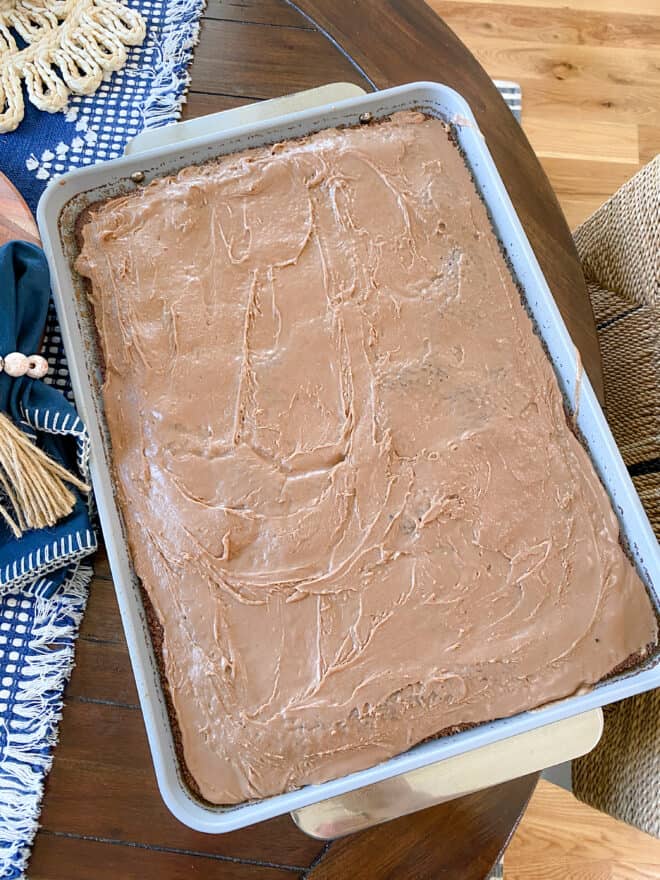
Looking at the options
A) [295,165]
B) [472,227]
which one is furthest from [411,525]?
[295,165]

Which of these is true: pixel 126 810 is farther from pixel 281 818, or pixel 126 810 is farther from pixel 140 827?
pixel 281 818

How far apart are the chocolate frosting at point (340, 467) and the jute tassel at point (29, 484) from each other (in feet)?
0.27

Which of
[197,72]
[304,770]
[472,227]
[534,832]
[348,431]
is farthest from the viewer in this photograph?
[534,832]

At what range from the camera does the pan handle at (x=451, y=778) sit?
91cm

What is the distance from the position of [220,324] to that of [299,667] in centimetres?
47

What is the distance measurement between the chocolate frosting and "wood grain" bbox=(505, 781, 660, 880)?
85cm

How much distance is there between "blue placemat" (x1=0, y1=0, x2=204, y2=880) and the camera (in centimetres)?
93

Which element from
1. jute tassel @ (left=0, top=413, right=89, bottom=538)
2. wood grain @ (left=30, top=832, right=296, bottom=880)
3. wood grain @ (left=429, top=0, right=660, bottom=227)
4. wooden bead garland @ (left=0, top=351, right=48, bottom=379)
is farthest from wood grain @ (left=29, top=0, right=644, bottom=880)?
wood grain @ (left=429, top=0, right=660, bottom=227)

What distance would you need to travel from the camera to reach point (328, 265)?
1078 mm

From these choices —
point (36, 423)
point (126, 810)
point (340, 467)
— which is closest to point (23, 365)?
point (36, 423)

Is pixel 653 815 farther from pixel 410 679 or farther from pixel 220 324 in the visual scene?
pixel 220 324

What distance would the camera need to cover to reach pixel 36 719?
0.95 metres

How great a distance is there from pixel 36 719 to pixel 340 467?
496 mm

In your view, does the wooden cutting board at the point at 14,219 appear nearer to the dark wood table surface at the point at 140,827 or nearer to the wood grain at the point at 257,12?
the dark wood table surface at the point at 140,827
